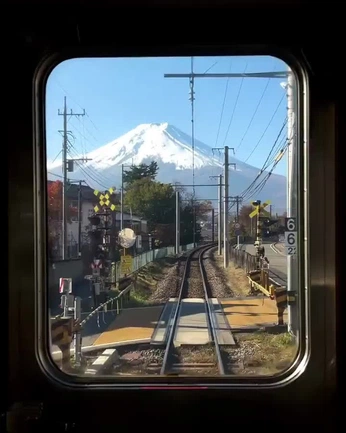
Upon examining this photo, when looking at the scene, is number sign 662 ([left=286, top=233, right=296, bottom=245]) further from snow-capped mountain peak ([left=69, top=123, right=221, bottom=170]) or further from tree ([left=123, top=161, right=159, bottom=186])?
tree ([left=123, top=161, right=159, bottom=186])

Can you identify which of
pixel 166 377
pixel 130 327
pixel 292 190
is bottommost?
pixel 166 377

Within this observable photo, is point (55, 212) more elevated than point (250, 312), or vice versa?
point (55, 212)

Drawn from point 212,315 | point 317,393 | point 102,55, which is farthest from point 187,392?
point 102,55

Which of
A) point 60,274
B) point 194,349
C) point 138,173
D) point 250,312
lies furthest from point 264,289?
point 60,274

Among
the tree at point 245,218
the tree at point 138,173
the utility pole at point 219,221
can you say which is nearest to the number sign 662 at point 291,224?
the tree at point 245,218

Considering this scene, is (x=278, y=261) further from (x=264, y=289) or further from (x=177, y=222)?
(x=177, y=222)

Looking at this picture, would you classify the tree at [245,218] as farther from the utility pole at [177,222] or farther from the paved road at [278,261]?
the utility pole at [177,222]
